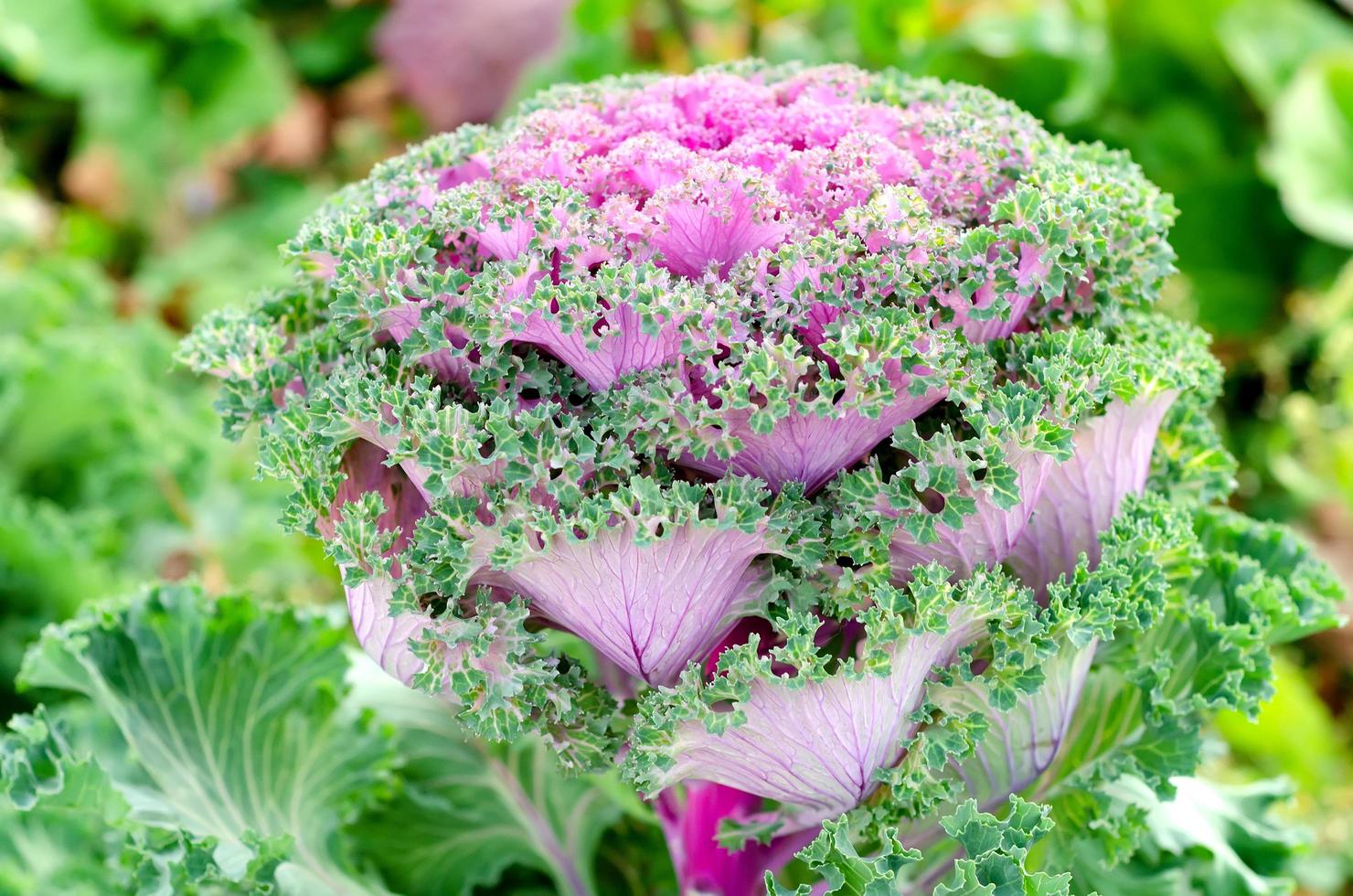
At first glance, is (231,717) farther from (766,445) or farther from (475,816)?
(766,445)

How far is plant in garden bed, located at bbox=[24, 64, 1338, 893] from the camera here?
1.00 metres

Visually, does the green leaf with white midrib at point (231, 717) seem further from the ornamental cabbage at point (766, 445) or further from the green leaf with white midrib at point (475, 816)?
the ornamental cabbage at point (766, 445)

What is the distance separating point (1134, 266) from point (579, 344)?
57 centimetres

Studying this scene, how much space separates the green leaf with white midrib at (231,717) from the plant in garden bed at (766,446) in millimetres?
397

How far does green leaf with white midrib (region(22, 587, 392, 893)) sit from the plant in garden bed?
0.40 m

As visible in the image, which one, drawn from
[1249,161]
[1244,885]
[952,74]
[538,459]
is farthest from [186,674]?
[1249,161]

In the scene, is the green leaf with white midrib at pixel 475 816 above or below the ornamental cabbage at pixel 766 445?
below

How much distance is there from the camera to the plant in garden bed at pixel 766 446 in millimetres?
998

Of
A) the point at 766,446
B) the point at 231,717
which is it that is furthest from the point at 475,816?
the point at 766,446

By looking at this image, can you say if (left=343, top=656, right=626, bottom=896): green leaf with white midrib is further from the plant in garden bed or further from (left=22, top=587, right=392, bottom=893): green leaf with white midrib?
the plant in garden bed

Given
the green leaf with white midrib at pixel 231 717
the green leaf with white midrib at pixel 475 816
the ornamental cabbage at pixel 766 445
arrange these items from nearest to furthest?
the ornamental cabbage at pixel 766 445
the green leaf with white midrib at pixel 231 717
the green leaf with white midrib at pixel 475 816

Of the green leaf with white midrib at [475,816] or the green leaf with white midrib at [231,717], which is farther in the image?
the green leaf with white midrib at [475,816]

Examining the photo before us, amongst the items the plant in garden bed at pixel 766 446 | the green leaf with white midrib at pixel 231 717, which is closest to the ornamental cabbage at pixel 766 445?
the plant in garden bed at pixel 766 446

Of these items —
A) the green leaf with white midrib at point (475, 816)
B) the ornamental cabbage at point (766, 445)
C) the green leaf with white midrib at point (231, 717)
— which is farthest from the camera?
the green leaf with white midrib at point (475, 816)
